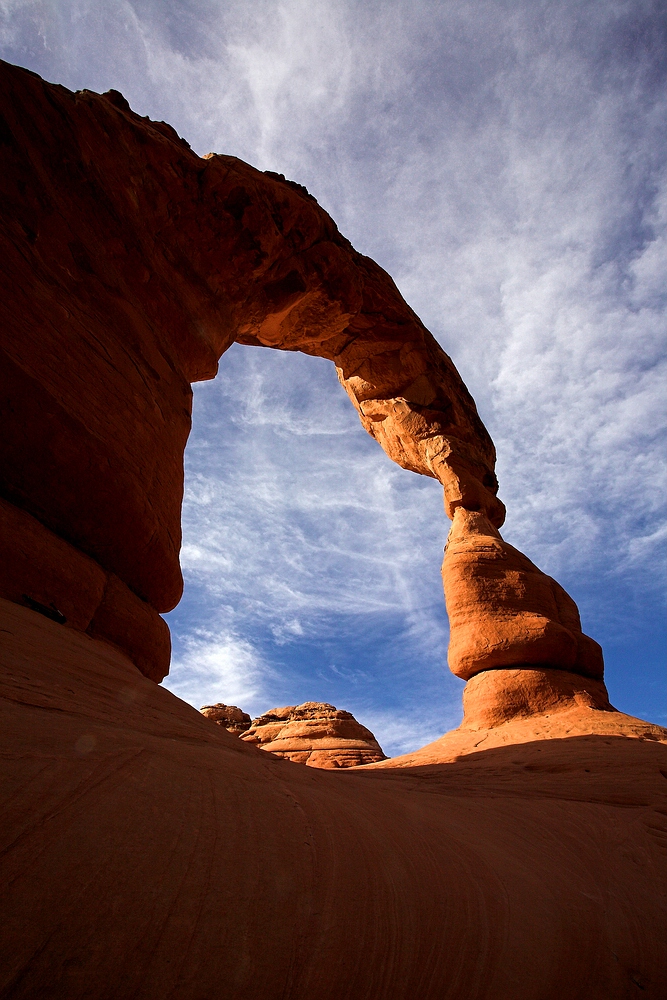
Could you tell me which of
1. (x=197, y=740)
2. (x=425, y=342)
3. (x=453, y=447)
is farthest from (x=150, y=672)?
(x=425, y=342)

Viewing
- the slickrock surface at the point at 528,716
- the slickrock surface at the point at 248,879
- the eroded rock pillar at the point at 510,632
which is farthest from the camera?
the eroded rock pillar at the point at 510,632

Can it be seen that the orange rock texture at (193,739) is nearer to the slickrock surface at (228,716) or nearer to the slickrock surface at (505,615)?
the slickrock surface at (505,615)

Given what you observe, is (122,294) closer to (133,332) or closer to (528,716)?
(133,332)

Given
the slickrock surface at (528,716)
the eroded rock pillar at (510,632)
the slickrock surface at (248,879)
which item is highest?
the eroded rock pillar at (510,632)

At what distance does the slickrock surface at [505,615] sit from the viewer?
428 inches

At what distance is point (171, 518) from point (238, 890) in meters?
5.18

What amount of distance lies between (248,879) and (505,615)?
10295mm

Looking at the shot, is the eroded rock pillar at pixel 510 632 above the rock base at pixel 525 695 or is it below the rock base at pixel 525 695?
above

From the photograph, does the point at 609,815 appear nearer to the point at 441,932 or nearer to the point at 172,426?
the point at 441,932

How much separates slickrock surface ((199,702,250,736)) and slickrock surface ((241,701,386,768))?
6.65 ft

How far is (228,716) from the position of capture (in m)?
25.8

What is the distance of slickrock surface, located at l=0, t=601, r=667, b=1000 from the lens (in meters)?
1.52

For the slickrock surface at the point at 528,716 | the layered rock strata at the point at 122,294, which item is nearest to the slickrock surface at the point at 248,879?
the layered rock strata at the point at 122,294

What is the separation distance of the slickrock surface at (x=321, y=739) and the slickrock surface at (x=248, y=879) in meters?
15.0
